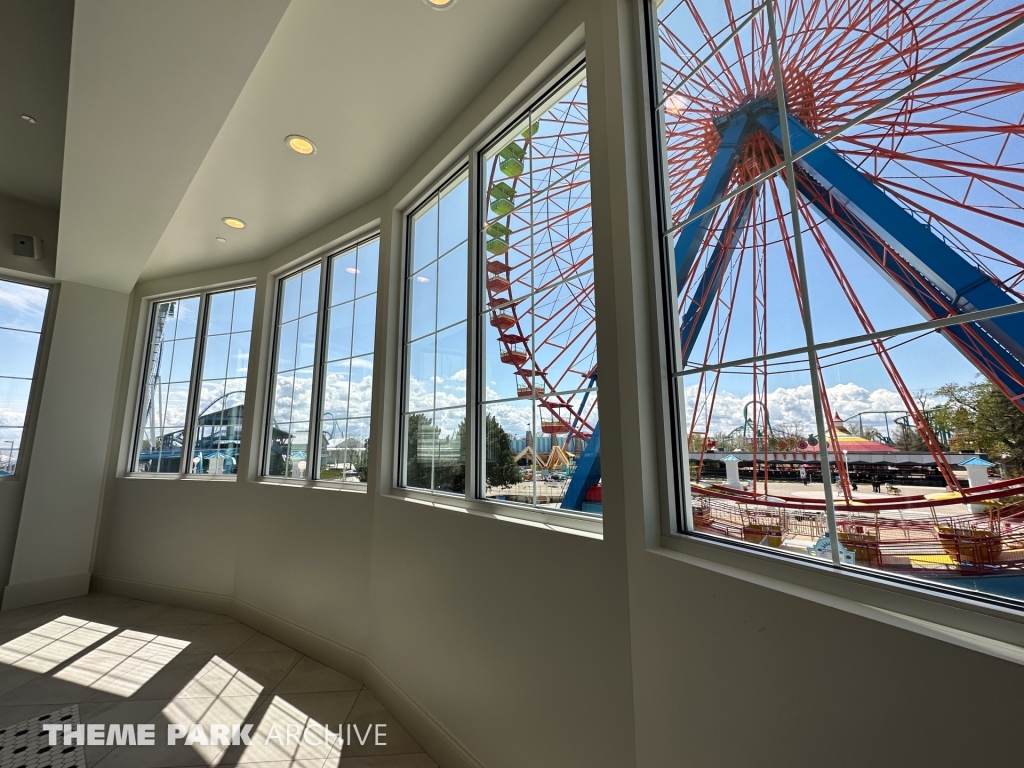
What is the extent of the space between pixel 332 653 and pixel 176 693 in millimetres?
713

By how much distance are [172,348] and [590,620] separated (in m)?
4.46

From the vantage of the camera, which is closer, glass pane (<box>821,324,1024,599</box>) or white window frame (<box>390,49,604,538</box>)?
glass pane (<box>821,324,1024,599</box>)

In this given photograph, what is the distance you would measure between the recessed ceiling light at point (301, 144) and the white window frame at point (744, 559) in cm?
168

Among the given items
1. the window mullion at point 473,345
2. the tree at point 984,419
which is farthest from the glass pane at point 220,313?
the tree at point 984,419

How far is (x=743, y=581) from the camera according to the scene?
934 mm

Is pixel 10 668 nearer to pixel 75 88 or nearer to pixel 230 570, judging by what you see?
pixel 230 570

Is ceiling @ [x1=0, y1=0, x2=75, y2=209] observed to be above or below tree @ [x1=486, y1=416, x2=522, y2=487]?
above

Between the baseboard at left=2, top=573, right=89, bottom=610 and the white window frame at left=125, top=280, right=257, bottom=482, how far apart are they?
0.86m

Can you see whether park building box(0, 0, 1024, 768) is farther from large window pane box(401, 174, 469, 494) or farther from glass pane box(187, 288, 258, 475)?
glass pane box(187, 288, 258, 475)

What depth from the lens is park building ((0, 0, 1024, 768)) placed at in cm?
79

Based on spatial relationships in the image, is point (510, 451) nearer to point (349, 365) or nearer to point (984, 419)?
point (984, 419)

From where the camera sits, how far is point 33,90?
2.38 m

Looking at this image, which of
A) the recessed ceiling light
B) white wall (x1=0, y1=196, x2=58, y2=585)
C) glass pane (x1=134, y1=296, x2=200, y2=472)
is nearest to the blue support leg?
the recessed ceiling light

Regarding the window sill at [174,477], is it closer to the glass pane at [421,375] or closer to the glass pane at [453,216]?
the glass pane at [421,375]
